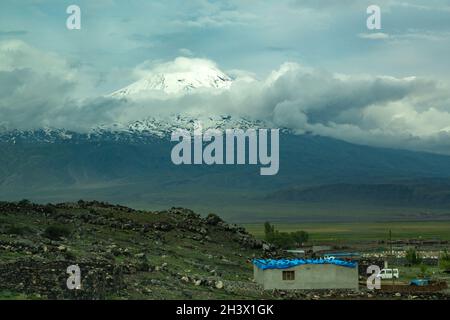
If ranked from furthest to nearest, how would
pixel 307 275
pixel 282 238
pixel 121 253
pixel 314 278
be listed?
pixel 282 238 < pixel 121 253 < pixel 314 278 < pixel 307 275

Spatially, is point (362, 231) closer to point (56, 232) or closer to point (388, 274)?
point (388, 274)

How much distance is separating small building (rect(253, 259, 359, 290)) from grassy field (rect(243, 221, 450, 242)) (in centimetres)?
6723

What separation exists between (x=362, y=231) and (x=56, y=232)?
328 ft

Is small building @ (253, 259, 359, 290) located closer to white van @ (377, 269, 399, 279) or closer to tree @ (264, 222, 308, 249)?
white van @ (377, 269, 399, 279)

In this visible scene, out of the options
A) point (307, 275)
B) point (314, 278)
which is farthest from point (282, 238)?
point (307, 275)

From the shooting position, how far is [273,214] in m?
179

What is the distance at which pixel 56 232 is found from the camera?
40.6 metres

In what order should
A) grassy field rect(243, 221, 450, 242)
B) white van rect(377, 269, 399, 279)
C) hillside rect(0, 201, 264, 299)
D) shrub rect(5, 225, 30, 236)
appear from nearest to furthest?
hillside rect(0, 201, 264, 299)
shrub rect(5, 225, 30, 236)
white van rect(377, 269, 399, 279)
grassy field rect(243, 221, 450, 242)

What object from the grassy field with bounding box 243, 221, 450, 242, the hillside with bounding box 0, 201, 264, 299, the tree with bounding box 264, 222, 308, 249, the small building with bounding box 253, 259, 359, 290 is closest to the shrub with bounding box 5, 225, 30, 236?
the hillside with bounding box 0, 201, 264, 299

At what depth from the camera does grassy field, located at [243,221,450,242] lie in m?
117

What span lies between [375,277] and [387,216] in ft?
463

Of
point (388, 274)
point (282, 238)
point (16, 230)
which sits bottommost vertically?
point (388, 274)

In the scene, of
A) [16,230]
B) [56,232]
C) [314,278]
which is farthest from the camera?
[56,232]
